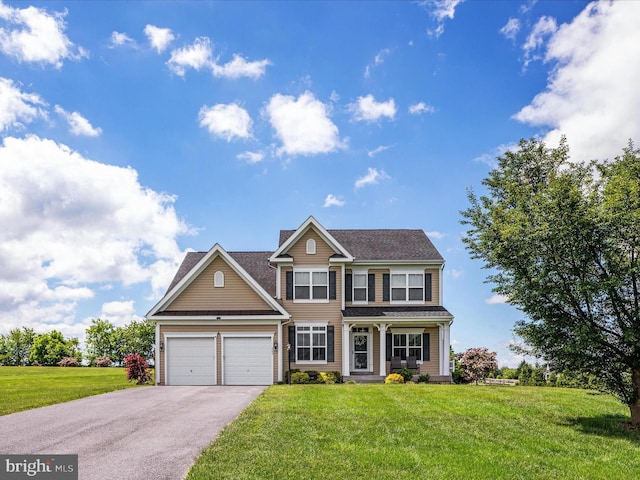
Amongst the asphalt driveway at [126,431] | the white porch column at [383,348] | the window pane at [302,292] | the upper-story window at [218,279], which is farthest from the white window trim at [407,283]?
the asphalt driveway at [126,431]

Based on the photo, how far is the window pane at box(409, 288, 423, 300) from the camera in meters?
27.2

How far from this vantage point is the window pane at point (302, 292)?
26.2m

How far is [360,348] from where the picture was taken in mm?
27016

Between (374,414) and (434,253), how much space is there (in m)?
15.3

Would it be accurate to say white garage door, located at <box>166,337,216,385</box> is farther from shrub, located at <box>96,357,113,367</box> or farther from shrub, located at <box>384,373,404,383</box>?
shrub, located at <box>96,357,113,367</box>

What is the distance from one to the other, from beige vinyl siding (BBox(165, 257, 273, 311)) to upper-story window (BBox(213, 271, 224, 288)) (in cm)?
13

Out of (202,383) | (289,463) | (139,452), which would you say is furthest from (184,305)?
(289,463)

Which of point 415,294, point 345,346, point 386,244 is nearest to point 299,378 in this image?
point 345,346

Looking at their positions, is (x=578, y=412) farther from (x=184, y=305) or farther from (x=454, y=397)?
(x=184, y=305)

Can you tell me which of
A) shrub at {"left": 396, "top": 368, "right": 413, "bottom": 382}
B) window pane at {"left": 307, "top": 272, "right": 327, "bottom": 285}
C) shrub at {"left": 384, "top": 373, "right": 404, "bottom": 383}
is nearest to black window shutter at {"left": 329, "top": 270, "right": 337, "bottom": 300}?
window pane at {"left": 307, "top": 272, "right": 327, "bottom": 285}

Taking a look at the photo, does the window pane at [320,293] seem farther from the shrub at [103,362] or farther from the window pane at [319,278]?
the shrub at [103,362]

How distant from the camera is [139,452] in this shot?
9.55 m

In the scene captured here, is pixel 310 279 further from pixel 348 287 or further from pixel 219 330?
pixel 219 330

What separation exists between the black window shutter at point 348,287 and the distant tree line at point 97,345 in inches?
1023
